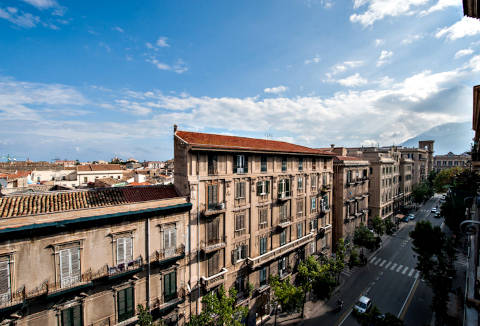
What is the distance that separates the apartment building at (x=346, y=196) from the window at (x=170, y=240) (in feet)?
103

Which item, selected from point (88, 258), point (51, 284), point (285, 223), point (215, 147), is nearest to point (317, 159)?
point (285, 223)

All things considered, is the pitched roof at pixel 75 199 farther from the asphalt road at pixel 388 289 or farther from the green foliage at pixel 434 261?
the green foliage at pixel 434 261

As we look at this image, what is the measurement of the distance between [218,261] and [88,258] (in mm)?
11251

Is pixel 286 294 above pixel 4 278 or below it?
below

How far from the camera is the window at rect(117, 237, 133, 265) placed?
53.4 feet

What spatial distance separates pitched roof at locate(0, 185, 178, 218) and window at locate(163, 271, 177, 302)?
22.5 feet

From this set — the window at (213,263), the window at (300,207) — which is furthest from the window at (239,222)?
the window at (300,207)

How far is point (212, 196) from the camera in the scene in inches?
838

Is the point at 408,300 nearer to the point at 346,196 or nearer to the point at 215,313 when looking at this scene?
the point at 346,196

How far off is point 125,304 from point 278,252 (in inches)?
675

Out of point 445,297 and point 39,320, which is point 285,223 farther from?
point 39,320

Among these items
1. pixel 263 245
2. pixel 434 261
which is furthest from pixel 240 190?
pixel 434 261

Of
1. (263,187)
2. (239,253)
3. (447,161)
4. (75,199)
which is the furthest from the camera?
(447,161)

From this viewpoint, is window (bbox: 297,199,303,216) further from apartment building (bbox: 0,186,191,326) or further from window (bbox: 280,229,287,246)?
apartment building (bbox: 0,186,191,326)
